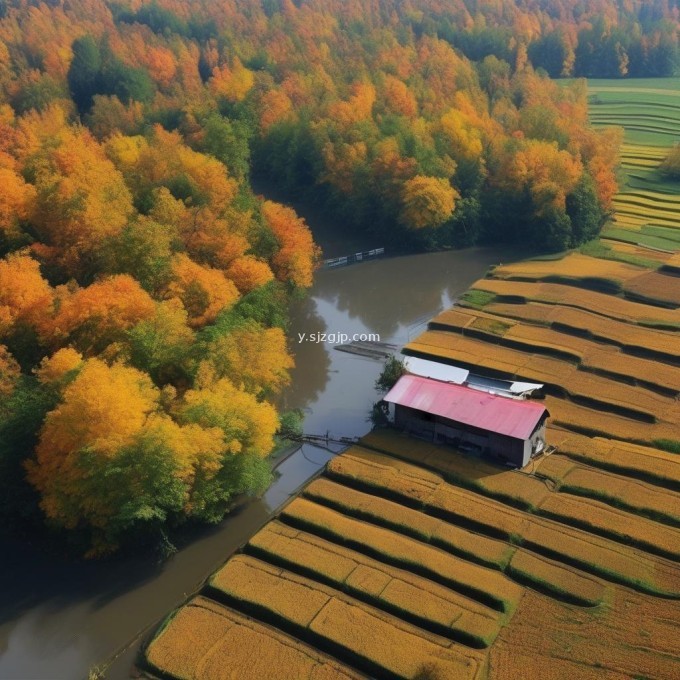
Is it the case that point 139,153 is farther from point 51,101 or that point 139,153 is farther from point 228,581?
point 228,581

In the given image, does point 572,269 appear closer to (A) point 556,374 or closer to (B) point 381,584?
(A) point 556,374

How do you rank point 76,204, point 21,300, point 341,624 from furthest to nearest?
point 76,204
point 21,300
point 341,624

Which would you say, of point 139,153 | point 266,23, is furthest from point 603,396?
point 266,23

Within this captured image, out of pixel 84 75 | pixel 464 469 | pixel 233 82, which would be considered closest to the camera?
pixel 464 469

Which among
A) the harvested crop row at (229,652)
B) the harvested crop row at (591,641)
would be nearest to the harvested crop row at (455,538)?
the harvested crop row at (591,641)

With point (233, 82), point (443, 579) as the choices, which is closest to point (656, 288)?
point (443, 579)

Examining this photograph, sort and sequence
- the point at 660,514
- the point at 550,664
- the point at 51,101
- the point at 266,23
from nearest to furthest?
the point at 550,664 → the point at 660,514 → the point at 51,101 → the point at 266,23

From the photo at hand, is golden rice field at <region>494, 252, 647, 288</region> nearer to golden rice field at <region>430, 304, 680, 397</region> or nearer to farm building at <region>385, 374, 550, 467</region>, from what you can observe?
golden rice field at <region>430, 304, 680, 397</region>

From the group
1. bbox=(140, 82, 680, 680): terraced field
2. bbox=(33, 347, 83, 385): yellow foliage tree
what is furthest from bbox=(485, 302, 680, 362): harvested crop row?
bbox=(33, 347, 83, 385): yellow foliage tree
